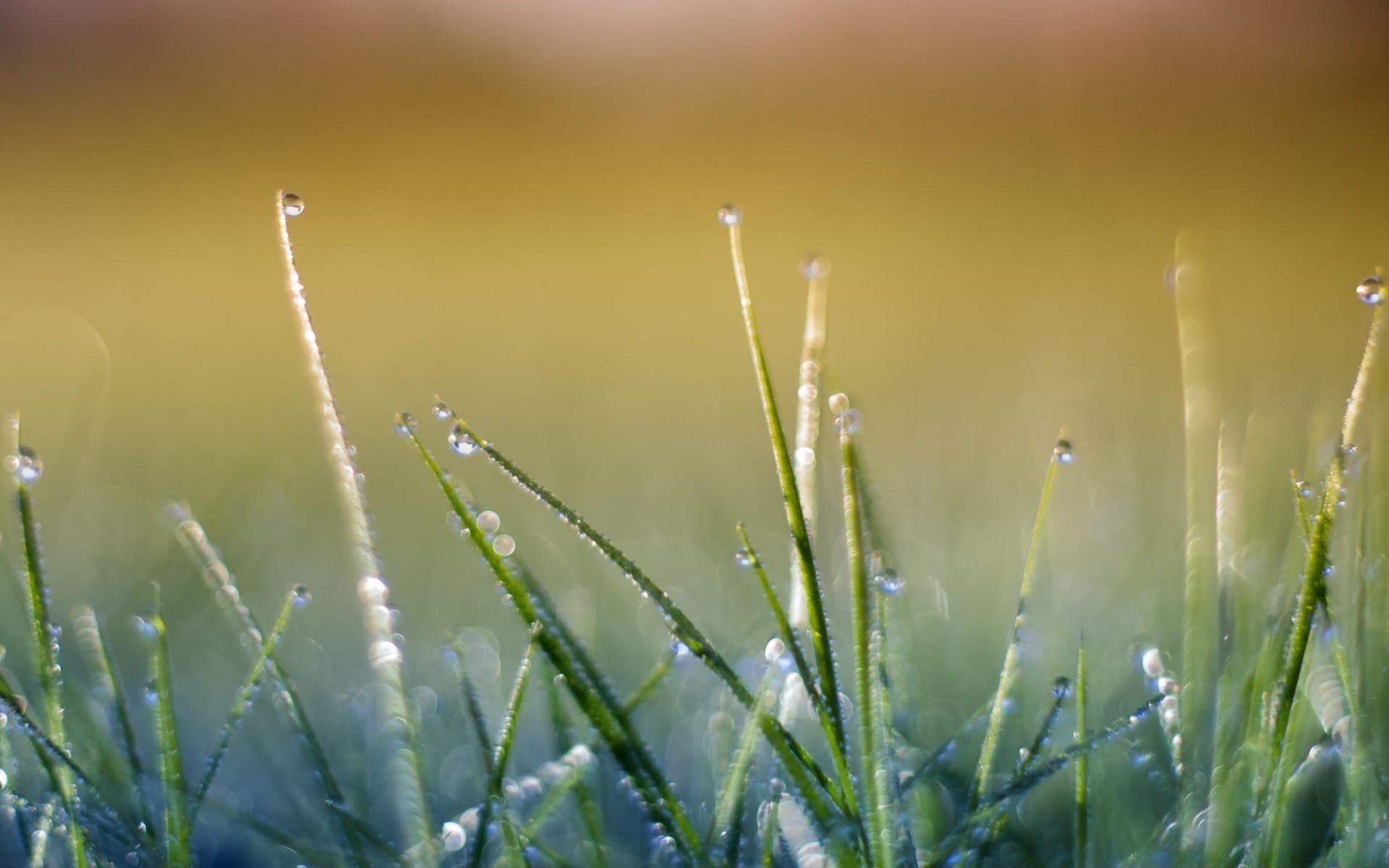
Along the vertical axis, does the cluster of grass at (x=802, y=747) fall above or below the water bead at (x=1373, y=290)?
below

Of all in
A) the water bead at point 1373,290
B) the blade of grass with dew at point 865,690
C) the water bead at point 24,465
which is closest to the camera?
the blade of grass with dew at point 865,690

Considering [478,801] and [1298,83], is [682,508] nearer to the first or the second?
[478,801]

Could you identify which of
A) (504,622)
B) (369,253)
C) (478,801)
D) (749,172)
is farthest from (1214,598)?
(749,172)

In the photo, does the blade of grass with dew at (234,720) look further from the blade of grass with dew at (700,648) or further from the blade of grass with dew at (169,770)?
the blade of grass with dew at (700,648)

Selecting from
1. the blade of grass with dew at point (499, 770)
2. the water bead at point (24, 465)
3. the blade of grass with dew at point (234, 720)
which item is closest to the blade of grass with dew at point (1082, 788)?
the blade of grass with dew at point (499, 770)

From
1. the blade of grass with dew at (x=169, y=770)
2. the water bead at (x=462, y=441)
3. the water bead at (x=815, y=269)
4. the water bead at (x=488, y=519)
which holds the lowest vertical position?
the blade of grass with dew at (x=169, y=770)

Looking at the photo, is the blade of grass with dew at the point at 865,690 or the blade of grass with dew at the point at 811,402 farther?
the blade of grass with dew at the point at 811,402

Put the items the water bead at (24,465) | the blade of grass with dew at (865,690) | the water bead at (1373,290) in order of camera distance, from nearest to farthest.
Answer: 1. the blade of grass with dew at (865,690)
2. the water bead at (24,465)
3. the water bead at (1373,290)
